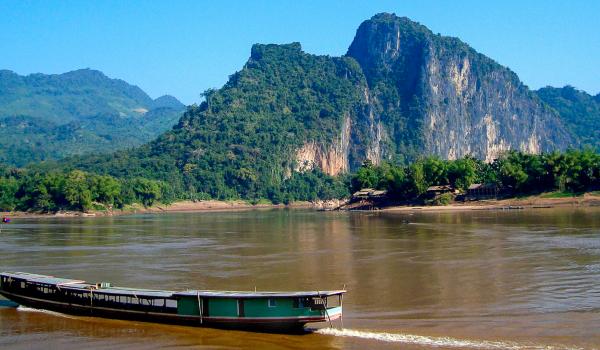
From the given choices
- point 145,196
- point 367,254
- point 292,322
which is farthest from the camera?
point 145,196

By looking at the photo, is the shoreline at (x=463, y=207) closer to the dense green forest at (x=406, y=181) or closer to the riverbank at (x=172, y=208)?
the riverbank at (x=172, y=208)

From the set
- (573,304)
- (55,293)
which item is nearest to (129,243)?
(55,293)

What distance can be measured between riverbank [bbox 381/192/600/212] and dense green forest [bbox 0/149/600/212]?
266 centimetres

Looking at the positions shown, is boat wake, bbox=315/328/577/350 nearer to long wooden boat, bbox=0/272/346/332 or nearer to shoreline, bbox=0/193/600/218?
long wooden boat, bbox=0/272/346/332

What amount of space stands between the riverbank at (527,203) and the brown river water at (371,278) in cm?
3366

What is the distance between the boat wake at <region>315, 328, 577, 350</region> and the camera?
2092 cm

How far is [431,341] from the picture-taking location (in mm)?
21969

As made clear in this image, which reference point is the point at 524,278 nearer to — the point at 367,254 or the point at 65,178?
the point at 367,254

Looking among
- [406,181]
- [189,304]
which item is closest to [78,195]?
[406,181]

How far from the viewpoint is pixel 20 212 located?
133375 mm

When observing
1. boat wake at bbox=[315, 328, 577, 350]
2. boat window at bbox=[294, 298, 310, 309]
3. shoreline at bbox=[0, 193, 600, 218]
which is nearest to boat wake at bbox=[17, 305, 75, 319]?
boat window at bbox=[294, 298, 310, 309]

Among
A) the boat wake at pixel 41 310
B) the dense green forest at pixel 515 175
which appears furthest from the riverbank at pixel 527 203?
the boat wake at pixel 41 310

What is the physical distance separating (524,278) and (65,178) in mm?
122362

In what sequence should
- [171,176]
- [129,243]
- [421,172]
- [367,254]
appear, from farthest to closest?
[171,176] → [421,172] → [129,243] → [367,254]
